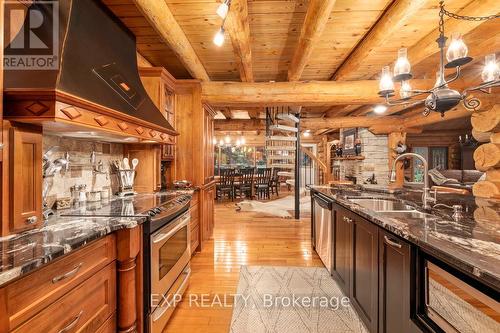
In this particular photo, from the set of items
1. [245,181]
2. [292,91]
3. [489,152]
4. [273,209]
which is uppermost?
[292,91]

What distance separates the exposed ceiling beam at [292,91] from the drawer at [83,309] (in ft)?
9.01

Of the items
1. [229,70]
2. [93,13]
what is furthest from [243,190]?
[93,13]

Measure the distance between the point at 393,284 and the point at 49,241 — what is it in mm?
1756

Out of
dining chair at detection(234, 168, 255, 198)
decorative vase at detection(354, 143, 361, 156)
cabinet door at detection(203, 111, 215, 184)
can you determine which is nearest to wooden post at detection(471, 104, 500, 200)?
cabinet door at detection(203, 111, 215, 184)

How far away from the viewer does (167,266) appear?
6.24 ft

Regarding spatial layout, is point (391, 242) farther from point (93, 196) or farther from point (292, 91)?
point (292, 91)

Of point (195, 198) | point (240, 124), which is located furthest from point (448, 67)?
point (240, 124)

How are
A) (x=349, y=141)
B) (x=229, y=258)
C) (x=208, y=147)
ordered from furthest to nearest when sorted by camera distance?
1. (x=349, y=141)
2. (x=208, y=147)
3. (x=229, y=258)

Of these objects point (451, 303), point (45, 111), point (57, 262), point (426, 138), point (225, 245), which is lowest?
point (225, 245)

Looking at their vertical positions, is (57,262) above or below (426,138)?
below

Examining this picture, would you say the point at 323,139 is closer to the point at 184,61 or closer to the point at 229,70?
the point at 229,70

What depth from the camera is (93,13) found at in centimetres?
174

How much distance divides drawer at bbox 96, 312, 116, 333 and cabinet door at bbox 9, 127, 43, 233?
654mm

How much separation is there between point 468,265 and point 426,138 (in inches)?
376
